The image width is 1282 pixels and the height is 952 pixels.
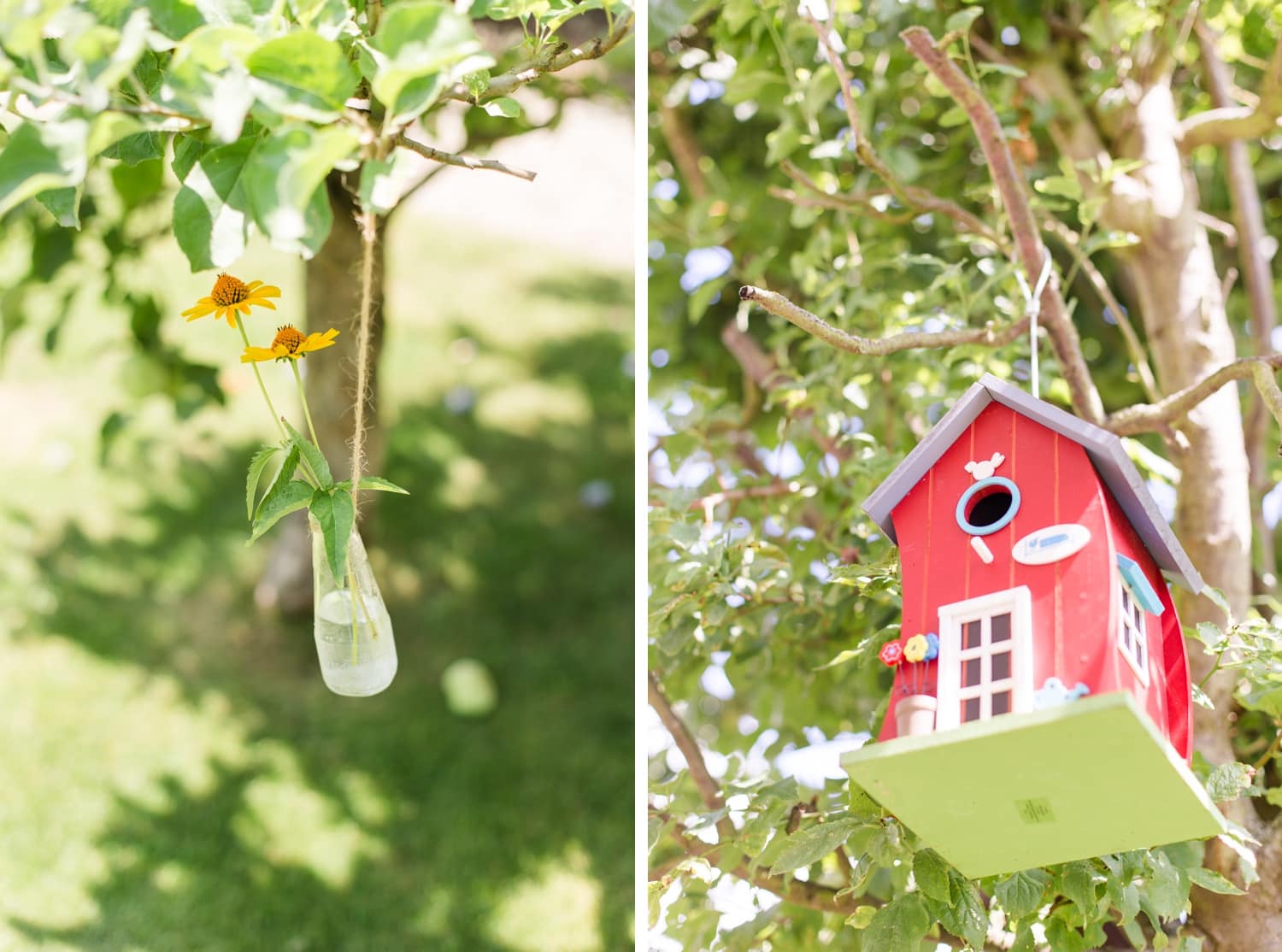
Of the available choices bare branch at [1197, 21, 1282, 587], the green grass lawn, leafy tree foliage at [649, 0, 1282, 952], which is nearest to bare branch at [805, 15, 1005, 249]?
leafy tree foliage at [649, 0, 1282, 952]

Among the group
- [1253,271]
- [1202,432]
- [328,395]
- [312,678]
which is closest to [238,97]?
[1202,432]

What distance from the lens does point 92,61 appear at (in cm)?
88

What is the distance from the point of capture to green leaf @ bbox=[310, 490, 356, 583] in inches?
43.9

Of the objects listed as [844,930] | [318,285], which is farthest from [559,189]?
[844,930]

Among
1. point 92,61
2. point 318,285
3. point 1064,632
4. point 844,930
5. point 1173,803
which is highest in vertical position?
point 92,61

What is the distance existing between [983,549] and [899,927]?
42cm

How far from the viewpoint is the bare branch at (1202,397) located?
1.25m

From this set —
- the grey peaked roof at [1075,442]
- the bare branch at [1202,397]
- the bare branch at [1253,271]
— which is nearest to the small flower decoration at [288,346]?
the grey peaked roof at [1075,442]

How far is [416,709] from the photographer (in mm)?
3047

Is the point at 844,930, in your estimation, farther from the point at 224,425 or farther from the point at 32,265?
the point at 224,425

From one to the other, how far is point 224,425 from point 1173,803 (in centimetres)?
314

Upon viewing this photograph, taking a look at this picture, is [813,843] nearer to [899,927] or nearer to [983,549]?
[899,927]

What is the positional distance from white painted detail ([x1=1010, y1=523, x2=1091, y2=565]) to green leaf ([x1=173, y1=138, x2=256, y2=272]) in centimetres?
72

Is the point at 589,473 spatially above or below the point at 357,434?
below
